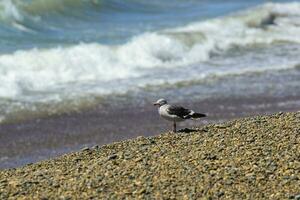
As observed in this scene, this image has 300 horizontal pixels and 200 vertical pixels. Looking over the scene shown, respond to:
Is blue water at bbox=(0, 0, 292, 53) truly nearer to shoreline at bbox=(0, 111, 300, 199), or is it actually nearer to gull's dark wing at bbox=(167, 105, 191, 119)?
gull's dark wing at bbox=(167, 105, 191, 119)

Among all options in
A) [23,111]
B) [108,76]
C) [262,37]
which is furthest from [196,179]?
[262,37]

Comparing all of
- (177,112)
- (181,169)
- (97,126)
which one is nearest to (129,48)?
(97,126)

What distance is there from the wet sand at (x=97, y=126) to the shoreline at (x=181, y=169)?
284 cm

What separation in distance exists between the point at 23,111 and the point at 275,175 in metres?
7.95

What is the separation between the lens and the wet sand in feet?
46.9

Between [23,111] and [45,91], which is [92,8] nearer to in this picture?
[45,91]

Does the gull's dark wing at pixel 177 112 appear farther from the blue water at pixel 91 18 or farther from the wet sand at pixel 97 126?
the blue water at pixel 91 18

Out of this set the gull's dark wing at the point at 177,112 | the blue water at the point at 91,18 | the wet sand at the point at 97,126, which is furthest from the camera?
the blue water at the point at 91,18

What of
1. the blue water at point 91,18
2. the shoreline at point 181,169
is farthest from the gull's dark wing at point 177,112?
the blue water at point 91,18

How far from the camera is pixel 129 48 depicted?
24.1 metres

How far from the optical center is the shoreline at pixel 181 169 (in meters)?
9.44

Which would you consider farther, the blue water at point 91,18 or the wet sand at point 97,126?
the blue water at point 91,18

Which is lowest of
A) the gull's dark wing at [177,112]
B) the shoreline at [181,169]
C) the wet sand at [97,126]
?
the wet sand at [97,126]

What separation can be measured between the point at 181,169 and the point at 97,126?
19.5 feet
